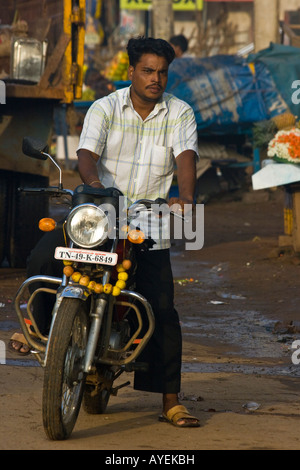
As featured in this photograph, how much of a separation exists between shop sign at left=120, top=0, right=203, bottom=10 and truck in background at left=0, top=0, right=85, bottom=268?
61.7 ft

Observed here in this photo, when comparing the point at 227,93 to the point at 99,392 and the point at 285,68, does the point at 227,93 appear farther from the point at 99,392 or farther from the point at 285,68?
the point at 99,392

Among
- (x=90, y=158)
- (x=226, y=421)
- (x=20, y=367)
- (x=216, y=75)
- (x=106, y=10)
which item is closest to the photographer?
(x=90, y=158)

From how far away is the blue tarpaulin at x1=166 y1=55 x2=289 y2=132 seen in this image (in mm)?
15734

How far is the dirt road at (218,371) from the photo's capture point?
4.32 meters

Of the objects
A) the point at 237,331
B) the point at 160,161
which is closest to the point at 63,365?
the point at 160,161

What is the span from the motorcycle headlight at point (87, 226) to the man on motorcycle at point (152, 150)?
18.6 inches

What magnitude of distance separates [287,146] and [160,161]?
6037 mm

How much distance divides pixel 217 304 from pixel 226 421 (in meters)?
3.97

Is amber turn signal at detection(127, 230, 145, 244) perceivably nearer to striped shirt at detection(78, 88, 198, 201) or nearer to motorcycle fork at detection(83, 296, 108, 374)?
motorcycle fork at detection(83, 296, 108, 374)

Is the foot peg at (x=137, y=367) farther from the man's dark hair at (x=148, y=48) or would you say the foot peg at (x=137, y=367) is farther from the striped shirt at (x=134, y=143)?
the man's dark hair at (x=148, y=48)

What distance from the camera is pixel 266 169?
1059 centimetres

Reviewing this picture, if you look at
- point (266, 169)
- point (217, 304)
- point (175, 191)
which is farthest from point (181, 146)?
point (175, 191)

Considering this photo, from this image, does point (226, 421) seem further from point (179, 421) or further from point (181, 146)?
point (181, 146)

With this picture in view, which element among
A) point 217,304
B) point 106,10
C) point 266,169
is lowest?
point 217,304
